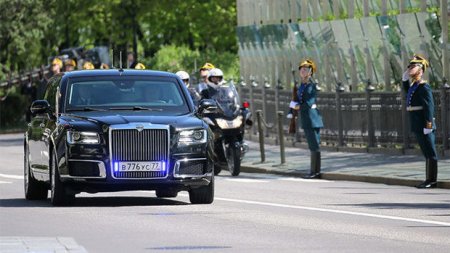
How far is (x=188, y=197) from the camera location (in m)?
22.4

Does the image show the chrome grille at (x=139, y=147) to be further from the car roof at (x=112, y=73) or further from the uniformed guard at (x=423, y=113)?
the uniformed guard at (x=423, y=113)

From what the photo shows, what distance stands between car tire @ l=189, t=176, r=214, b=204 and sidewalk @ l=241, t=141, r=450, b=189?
16.7 ft

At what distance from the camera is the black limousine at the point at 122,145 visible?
19922mm

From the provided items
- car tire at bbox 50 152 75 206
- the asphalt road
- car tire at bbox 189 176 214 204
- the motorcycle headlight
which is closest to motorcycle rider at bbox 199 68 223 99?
the motorcycle headlight

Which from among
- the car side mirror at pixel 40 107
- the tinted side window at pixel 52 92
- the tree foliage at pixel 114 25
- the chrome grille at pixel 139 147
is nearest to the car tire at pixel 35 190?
the tinted side window at pixel 52 92

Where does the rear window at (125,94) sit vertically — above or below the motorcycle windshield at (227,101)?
above

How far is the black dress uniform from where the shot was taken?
27.9m

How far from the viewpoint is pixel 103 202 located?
69.4 feet

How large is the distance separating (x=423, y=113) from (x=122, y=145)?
6.24m

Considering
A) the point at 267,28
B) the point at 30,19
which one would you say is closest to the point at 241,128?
the point at 267,28

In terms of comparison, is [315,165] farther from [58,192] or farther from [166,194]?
[58,192]

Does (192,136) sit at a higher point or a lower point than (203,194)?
higher

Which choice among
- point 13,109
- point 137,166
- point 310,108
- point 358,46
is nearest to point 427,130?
point 310,108

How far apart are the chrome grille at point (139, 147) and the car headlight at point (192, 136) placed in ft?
0.61
